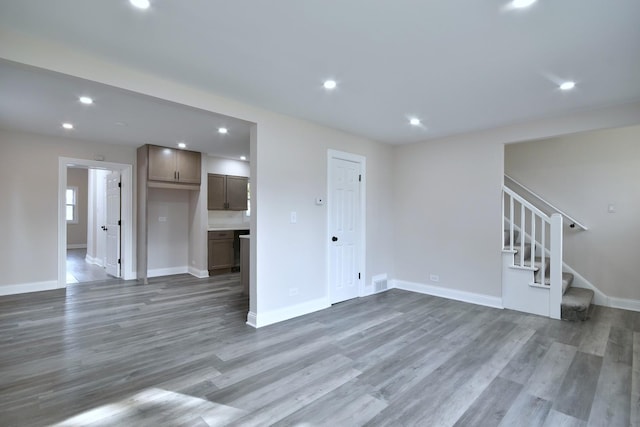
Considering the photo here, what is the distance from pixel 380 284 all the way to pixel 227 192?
4001 mm

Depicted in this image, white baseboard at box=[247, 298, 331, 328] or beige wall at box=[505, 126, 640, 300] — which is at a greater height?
beige wall at box=[505, 126, 640, 300]

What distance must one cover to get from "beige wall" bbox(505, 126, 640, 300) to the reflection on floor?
27.2ft

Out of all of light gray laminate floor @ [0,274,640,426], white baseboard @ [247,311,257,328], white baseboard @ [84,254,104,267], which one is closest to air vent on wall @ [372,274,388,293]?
light gray laminate floor @ [0,274,640,426]

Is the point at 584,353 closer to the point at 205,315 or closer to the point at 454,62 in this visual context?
the point at 454,62

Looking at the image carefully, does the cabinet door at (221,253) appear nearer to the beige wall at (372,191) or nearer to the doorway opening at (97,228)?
the doorway opening at (97,228)

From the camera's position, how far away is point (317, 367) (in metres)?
2.61

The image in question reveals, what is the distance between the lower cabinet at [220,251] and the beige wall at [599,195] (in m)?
5.95

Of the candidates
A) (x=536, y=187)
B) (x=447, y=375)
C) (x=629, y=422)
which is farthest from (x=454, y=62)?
(x=536, y=187)

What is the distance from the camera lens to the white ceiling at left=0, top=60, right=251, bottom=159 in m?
2.88

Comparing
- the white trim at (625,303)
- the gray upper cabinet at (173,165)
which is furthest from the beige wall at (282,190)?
the white trim at (625,303)

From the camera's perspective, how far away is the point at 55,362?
2664 millimetres

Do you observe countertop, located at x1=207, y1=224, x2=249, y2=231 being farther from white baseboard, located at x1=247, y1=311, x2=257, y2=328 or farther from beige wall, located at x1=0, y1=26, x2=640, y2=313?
white baseboard, located at x1=247, y1=311, x2=257, y2=328

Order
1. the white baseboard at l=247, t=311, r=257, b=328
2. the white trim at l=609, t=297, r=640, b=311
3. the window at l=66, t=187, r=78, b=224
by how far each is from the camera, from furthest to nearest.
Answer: the window at l=66, t=187, r=78, b=224
the white trim at l=609, t=297, r=640, b=311
the white baseboard at l=247, t=311, r=257, b=328

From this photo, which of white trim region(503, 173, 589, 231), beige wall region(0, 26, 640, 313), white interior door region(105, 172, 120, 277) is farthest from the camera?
white interior door region(105, 172, 120, 277)
